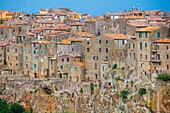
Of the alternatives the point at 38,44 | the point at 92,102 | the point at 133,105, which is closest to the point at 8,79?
the point at 38,44

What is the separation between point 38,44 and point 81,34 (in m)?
5.53

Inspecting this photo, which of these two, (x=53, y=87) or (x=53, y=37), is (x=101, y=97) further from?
(x=53, y=37)

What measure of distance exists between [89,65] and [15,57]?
1265 centimetres

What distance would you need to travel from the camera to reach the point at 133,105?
77.8 meters

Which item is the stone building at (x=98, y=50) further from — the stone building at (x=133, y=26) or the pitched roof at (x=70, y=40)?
the pitched roof at (x=70, y=40)

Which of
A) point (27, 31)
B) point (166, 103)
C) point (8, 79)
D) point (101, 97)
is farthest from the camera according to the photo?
point (27, 31)

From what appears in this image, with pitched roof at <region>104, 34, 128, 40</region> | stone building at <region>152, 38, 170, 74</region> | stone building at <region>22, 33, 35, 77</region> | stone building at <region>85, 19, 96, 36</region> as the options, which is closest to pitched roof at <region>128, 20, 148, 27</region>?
pitched roof at <region>104, 34, 128, 40</region>

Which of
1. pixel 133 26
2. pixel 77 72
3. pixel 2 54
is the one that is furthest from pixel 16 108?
pixel 133 26

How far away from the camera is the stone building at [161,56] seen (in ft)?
249

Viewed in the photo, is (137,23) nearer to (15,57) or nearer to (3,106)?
(15,57)

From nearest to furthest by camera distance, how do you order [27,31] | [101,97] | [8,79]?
[101,97] → [8,79] → [27,31]

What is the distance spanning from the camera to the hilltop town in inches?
3027

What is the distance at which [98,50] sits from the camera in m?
83.3

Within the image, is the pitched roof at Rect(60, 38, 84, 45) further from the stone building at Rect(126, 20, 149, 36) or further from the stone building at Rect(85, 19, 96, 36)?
the stone building at Rect(126, 20, 149, 36)
